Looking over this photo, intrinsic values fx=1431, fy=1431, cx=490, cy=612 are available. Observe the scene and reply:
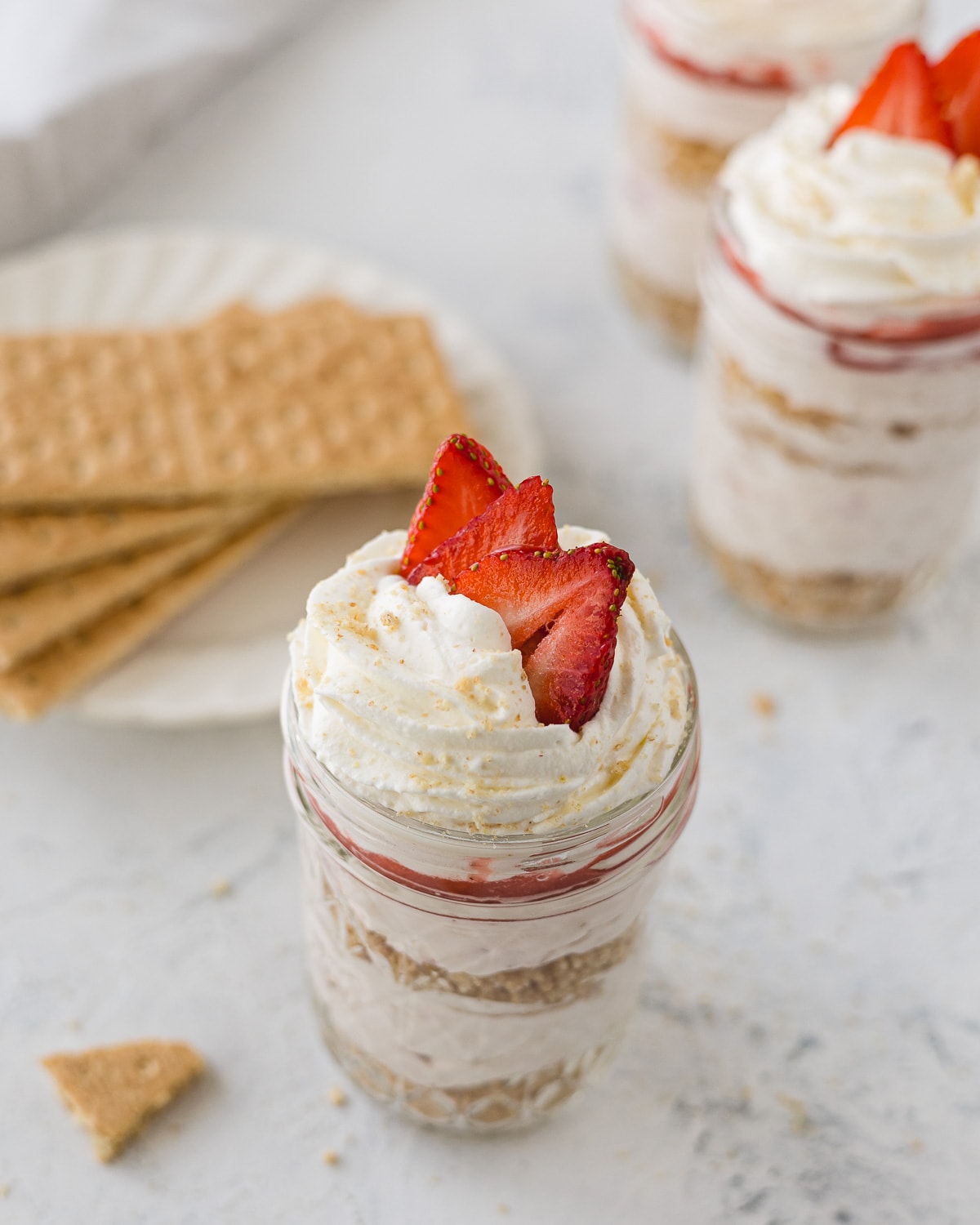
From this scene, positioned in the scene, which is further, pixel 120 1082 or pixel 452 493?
pixel 120 1082

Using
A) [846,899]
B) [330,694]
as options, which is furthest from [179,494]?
[846,899]

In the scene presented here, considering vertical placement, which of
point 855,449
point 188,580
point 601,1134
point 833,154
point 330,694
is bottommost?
point 601,1134

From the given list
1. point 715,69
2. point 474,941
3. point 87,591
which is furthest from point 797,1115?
point 715,69

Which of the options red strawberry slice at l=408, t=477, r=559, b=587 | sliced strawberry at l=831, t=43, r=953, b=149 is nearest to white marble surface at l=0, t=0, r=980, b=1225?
red strawberry slice at l=408, t=477, r=559, b=587

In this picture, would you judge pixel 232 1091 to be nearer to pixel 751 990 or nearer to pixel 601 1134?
pixel 601 1134

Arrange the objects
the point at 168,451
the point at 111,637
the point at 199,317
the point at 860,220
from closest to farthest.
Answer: the point at 860,220, the point at 111,637, the point at 168,451, the point at 199,317

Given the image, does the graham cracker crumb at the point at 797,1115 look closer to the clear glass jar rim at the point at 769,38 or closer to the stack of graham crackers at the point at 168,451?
the stack of graham crackers at the point at 168,451

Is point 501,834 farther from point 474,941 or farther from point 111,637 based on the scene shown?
point 111,637
